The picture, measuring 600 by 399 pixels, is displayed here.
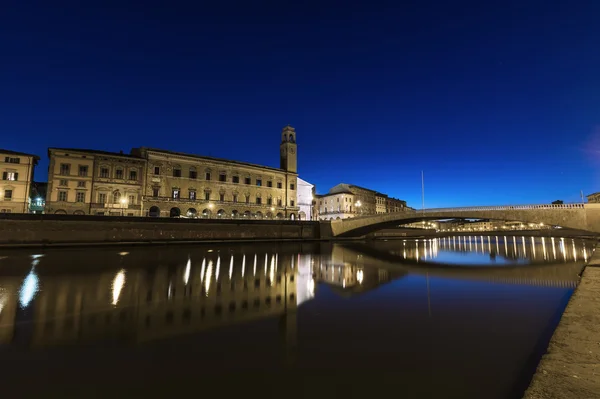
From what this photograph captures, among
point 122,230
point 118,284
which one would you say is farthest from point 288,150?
point 118,284

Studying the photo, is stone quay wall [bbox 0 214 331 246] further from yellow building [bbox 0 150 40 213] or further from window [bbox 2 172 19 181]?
window [bbox 2 172 19 181]

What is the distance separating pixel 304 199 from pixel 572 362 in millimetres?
65854

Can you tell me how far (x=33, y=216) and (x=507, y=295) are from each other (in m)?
36.9

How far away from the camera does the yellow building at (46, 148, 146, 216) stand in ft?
129

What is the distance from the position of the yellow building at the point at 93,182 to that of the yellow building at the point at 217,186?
198cm

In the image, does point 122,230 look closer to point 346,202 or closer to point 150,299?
point 150,299

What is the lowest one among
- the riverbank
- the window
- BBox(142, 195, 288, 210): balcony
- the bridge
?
the riverbank

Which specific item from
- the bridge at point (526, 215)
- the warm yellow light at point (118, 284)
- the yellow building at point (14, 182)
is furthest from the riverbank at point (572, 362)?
the yellow building at point (14, 182)

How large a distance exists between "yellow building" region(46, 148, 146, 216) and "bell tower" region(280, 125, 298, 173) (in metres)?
27.6

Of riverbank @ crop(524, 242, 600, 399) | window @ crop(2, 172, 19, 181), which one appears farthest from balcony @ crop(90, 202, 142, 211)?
riverbank @ crop(524, 242, 600, 399)

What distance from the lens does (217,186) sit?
5162 cm

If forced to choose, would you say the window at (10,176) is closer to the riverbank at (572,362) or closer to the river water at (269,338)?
the river water at (269,338)

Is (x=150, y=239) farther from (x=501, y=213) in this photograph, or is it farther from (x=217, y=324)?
(x=501, y=213)

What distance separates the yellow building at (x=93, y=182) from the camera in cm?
3947
